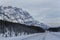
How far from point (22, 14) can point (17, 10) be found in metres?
10.7

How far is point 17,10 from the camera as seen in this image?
625ft

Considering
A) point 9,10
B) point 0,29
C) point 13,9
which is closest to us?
point 0,29

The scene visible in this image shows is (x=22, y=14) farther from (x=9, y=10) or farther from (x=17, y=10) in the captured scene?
(x=9, y=10)

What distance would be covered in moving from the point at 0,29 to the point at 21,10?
167313mm

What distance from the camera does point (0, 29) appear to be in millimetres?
30156

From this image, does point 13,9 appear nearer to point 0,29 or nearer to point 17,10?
point 17,10

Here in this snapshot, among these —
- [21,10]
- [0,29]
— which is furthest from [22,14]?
[0,29]

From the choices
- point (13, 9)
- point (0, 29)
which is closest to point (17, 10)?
point (13, 9)

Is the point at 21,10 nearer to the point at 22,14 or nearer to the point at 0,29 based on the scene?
the point at 22,14

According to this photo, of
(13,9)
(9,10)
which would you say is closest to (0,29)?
(9,10)

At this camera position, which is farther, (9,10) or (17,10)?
(17,10)

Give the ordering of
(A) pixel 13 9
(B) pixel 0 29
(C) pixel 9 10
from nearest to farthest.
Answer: (B) pixel 0 29, (C) pixel 9 10, (A) pixel 13 9

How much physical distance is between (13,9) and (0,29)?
159161mm

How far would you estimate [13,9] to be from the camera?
189m
